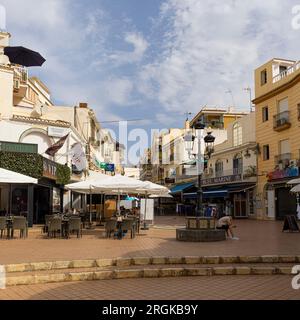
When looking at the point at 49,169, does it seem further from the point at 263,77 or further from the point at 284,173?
the point at 263,77

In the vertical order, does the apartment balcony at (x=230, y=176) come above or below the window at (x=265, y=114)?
below

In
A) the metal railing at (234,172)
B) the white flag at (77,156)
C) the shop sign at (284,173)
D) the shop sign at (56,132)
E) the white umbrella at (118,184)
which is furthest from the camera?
the metal railing at (234,172)

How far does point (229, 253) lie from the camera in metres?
10.8

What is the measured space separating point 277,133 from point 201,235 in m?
20.9

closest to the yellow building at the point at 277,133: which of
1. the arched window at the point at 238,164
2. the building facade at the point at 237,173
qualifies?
the building facade at the point at 237,173

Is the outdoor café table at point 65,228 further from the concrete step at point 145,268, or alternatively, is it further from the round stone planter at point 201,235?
the concrete step at point 145,268

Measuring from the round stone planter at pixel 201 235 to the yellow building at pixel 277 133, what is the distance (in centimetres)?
1658

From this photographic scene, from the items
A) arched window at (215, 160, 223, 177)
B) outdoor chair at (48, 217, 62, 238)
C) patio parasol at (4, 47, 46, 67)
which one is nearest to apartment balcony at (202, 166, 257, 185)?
arched window at (215, 160, 223, 177)

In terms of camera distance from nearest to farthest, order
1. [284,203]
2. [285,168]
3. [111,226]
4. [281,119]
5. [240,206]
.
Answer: [111,226] → [285,168] → [284,203] → [281,119] → [240,206]

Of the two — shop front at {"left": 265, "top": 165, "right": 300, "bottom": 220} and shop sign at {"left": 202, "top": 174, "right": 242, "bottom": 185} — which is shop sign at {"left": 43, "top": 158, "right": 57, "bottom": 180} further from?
shop sign at {"left": 202, "top": 174, "right": 242, "bottom": 185}

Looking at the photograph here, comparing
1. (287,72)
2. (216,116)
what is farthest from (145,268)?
(216,116)

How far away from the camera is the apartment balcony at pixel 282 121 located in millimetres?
30906

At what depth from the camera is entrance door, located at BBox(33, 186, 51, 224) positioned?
24578mm

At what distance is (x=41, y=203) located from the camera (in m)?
25.4
